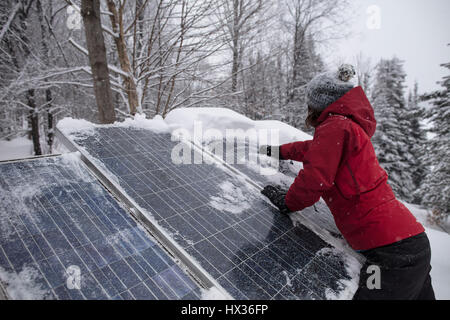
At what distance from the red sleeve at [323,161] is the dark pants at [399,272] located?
64 centimetres

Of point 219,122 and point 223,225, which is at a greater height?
point 219,122

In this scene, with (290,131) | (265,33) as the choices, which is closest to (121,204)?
(290,131)

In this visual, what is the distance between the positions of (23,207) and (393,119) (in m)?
22.5

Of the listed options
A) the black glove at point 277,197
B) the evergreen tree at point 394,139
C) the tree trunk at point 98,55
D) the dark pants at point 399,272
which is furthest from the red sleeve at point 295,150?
the evergreen tree at point 394,139

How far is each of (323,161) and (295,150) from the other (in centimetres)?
97

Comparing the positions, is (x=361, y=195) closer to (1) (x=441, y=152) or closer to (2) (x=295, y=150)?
(2) (x=295, y=150)

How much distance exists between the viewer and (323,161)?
1.87 meters

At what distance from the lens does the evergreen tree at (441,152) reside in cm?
1143

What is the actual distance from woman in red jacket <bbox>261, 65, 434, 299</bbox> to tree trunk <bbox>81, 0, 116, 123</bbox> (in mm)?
4444

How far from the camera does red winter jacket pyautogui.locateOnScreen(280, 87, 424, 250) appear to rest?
71.2 inches

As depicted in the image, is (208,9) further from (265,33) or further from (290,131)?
(290,131)

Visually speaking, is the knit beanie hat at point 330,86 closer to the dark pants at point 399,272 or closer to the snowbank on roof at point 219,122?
the dark pants at point 399,272

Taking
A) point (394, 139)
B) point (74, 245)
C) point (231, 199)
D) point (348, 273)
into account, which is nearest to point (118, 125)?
point (231, 199)

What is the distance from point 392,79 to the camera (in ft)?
66.1
